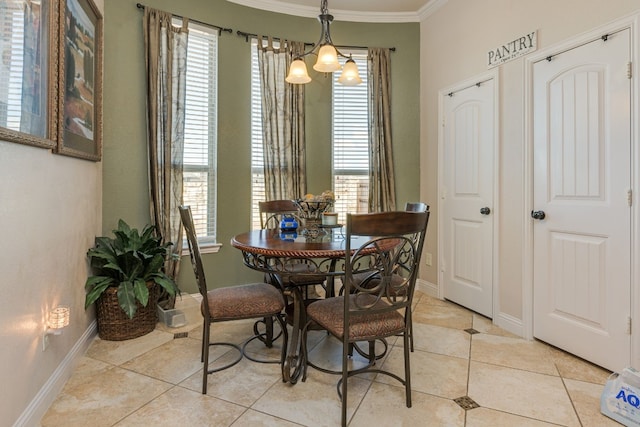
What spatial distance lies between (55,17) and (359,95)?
9.39 feet

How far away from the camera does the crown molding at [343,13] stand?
376cm

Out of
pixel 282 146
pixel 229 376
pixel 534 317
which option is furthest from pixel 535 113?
pixel 229 376

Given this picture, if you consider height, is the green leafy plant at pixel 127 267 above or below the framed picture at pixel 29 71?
below

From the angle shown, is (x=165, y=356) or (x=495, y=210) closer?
(x=165, y=356)

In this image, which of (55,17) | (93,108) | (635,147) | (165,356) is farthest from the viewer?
(93,108)

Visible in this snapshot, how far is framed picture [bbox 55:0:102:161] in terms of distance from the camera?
6.72ft

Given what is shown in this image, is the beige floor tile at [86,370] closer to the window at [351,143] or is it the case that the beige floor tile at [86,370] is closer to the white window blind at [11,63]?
the white window blind at [11,63]

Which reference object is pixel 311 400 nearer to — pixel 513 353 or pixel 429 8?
pixel 513 353

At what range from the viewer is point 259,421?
69.0 inches

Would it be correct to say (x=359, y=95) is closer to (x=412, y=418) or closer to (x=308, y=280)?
(x=308, y=280)

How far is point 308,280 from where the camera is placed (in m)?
2.53

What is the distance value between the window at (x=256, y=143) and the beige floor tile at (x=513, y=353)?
2.34 meters

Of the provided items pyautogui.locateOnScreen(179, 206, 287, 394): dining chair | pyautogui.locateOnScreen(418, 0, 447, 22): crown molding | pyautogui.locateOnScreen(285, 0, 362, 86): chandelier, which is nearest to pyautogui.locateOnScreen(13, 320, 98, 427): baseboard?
pyautogui.locateOnScreen(179, 206, 287, 394): dining chair

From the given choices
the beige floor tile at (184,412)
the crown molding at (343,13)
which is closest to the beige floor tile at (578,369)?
the beige floor tile at (184,412)
